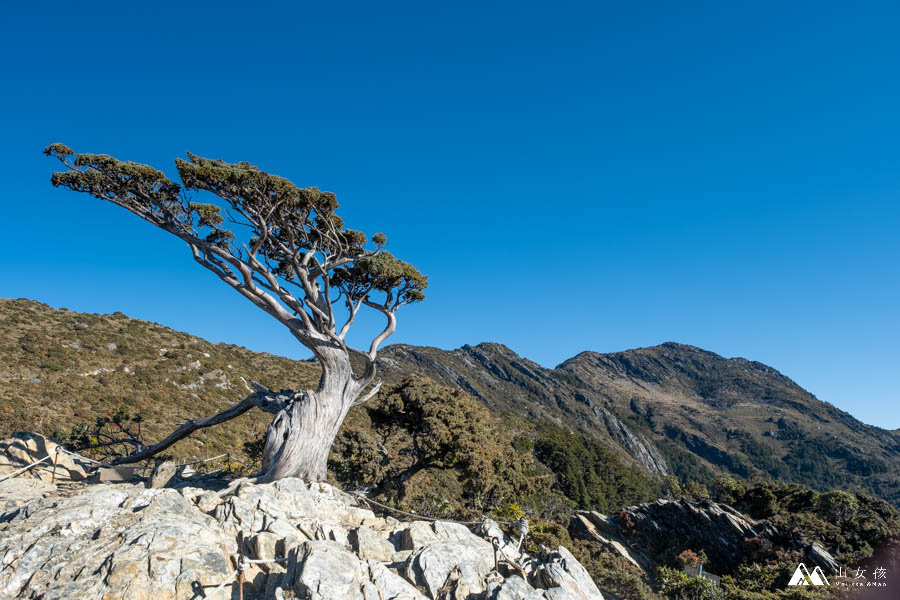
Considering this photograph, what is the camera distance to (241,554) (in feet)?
24.2

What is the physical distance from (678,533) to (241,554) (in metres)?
25.3

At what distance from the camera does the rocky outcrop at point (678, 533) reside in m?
22.8

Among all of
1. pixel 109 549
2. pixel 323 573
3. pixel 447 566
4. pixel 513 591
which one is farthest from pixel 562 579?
pixel 109 549

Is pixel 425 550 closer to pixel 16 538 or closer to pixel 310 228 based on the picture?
pixel 16 538

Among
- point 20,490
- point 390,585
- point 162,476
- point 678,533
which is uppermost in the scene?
point 678,533

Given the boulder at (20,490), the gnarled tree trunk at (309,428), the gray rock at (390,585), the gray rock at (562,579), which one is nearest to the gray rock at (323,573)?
the gray rock at (390,585)

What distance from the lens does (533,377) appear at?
591ft

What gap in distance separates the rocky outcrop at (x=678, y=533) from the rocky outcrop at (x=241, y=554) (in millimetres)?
17554

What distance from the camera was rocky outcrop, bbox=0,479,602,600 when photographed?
6.66m

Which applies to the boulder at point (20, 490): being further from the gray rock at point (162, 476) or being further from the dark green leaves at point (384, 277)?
the dark green leaves at point (384, 277)

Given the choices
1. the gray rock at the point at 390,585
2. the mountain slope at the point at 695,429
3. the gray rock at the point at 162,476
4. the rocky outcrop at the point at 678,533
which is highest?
the mountain slope at the point at 695,429

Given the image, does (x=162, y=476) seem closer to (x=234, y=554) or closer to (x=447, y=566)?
(x=234, y=554)

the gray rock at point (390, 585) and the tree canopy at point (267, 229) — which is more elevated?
the tree canopy at point (267, 229)

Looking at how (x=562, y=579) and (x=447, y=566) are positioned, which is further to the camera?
(x=562, y=579)
